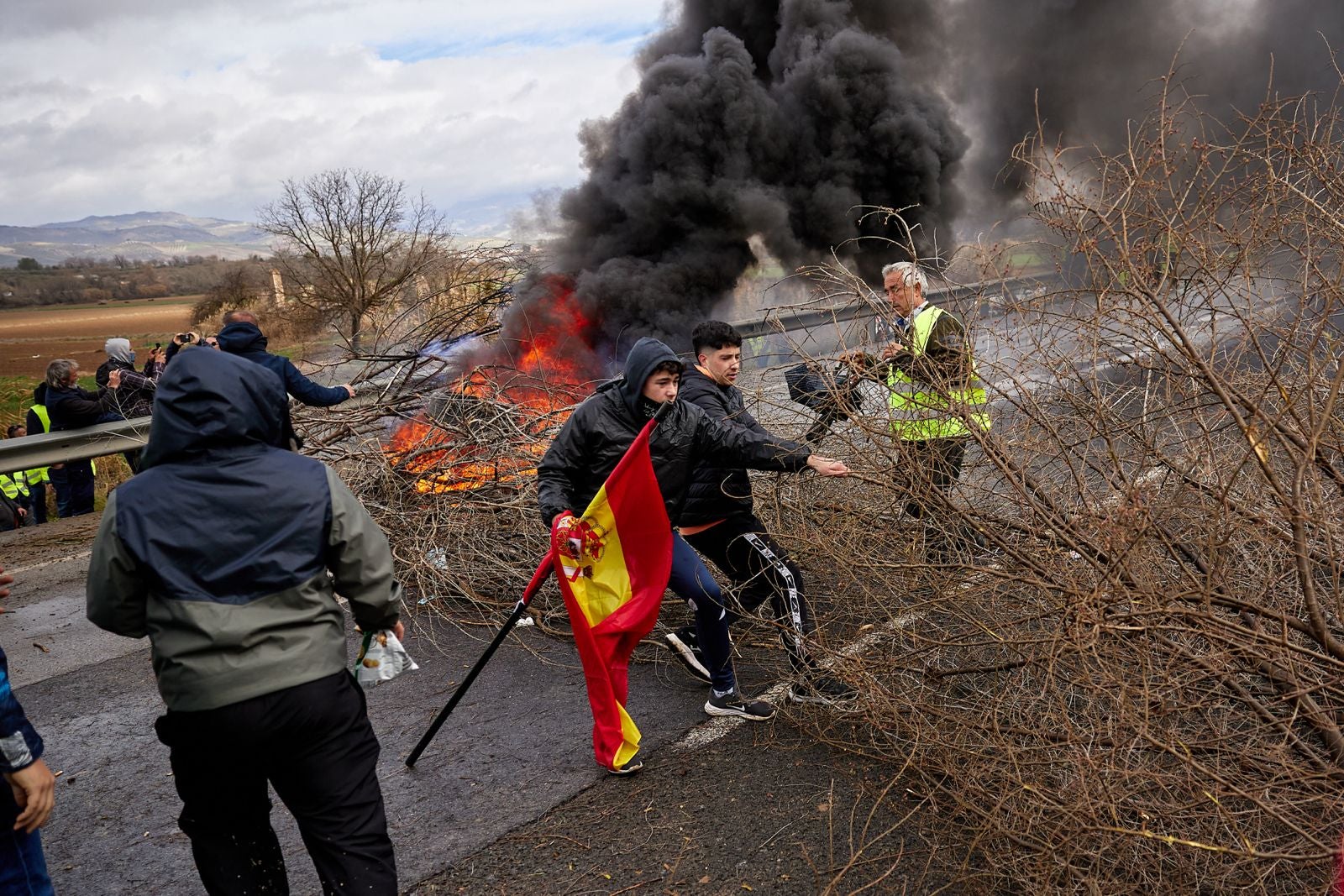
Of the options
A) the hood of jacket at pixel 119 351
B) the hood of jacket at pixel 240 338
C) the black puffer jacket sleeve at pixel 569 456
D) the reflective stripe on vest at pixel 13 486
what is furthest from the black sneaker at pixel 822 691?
the reflective stripe on vest at pixel 13 486

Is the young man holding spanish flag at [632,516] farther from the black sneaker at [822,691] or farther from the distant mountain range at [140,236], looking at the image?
the distant mountain range at [140,236]

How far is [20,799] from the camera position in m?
2.57

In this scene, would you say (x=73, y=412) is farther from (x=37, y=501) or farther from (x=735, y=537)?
(x=735, y=537)

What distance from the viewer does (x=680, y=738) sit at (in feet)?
14.1

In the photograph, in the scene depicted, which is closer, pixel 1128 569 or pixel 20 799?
pixel 20 799

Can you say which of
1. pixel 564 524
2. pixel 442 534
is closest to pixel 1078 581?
pixel 564 524

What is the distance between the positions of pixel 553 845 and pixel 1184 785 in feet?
6.84

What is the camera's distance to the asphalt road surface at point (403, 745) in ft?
11.9

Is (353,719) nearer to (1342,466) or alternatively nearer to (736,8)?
(1342,466)

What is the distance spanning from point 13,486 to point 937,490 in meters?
9.65

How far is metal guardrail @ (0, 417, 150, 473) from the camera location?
8.34m

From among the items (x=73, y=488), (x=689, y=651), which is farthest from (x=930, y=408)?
(x=73, y=488)

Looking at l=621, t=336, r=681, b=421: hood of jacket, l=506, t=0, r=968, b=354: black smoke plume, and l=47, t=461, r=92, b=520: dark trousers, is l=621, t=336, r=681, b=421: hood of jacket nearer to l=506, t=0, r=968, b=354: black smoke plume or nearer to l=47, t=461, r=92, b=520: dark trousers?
l=47, t=461, r=92, b=520: dark trousers

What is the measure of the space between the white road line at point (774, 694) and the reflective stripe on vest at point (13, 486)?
27.2 ft
